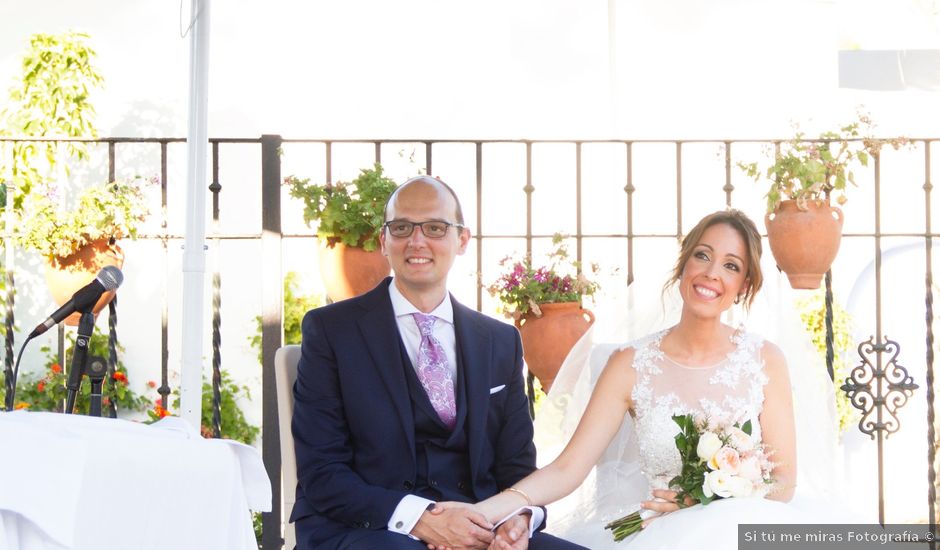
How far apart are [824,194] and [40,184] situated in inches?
163

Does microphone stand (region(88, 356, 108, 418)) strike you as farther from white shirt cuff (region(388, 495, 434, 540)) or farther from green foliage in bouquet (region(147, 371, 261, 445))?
green foliage in bouquet (region(147, 371, 261, 445))

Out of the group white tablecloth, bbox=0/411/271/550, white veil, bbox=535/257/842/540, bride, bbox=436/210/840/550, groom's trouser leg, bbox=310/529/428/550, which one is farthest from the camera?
white veil, bbox=535/257/842/540

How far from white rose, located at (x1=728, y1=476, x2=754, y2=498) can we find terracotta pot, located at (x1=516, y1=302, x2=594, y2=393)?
1.40 m

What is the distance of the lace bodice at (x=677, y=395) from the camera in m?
3.07

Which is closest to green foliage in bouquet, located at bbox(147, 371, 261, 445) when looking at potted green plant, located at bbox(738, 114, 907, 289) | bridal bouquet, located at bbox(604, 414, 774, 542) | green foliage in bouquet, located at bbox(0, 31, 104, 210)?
green foliage in bouquet, located at bbox(0, 31, 104, 210)

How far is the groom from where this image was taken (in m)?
2.69

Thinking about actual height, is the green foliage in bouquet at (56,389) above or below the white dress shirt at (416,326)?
below

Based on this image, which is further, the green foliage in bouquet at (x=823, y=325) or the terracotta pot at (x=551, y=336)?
the green foliage in bouquet at (x=823, y=325)

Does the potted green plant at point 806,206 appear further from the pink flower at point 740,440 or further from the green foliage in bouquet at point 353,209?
the pink flower at point 740,440

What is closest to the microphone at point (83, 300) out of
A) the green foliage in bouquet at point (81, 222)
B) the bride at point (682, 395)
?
the bride at point (682, 395)

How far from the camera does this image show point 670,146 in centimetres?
730

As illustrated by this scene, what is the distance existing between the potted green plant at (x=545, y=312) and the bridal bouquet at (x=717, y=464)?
1.18 metres

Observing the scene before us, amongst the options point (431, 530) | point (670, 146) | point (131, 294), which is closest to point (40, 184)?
point (131, 294)

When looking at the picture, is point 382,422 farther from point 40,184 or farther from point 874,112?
point 874,112
